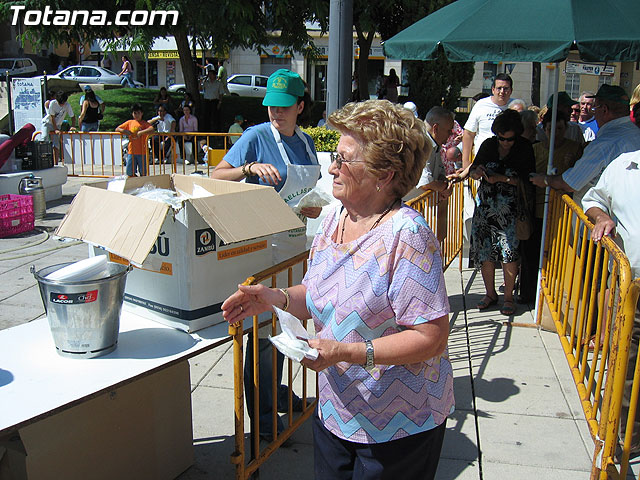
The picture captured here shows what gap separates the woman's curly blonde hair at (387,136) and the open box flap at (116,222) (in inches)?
34.9

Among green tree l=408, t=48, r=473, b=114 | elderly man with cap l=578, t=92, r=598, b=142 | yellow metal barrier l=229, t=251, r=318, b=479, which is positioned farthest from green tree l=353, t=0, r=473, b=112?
yellow metal barrier l=229, t=251, r=318, b=479

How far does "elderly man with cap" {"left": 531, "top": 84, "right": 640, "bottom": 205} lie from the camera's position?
4555 mm

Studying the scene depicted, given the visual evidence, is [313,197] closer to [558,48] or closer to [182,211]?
[182,211]

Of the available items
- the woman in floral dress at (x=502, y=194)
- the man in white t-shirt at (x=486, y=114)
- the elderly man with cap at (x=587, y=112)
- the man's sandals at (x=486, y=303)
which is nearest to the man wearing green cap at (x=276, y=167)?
the woman in floral dress at (x=502, y=194)

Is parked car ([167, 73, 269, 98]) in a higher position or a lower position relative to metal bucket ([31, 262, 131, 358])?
higher

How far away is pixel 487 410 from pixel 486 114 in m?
4.38

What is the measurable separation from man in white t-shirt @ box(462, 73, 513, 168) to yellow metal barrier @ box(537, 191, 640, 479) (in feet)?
7.64

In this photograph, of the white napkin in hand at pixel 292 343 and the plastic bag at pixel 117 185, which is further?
the plastic bag at pixel 117 185

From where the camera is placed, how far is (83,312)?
2.40 m

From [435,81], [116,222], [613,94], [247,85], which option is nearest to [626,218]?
[613,94]

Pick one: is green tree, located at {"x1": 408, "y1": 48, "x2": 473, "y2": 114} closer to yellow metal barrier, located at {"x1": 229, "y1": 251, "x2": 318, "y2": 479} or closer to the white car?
the white car

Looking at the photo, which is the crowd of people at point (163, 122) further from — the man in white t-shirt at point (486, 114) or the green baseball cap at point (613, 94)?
the green baseball cap at point (613, 94)

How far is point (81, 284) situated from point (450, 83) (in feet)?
70.6

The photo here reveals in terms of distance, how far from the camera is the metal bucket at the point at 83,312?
7.79 feet
